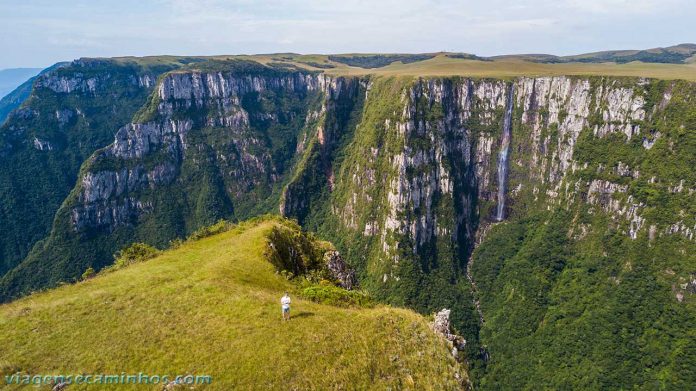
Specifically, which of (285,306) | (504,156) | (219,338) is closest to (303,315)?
(285,306)

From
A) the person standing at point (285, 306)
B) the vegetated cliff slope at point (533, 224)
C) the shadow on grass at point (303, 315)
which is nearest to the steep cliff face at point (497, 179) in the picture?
the vegetated cliff slope at point (533, 224)

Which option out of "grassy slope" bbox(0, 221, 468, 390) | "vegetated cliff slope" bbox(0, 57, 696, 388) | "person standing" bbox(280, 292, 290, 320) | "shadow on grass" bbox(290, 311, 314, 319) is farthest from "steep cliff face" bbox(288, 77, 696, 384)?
"person standing" bbox(280, 292, 290, 320)

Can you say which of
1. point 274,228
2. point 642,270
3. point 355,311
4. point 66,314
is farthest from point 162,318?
point 642,270

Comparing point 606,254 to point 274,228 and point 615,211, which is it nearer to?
point 615,211

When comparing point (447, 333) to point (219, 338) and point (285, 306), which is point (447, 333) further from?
point (219, 338)

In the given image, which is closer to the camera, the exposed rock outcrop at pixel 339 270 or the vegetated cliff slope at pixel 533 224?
the exposed rock outcrop at pixel 339 270

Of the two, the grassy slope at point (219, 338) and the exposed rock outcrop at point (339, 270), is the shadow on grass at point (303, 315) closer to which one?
the grassy slope at point (219, 338)
